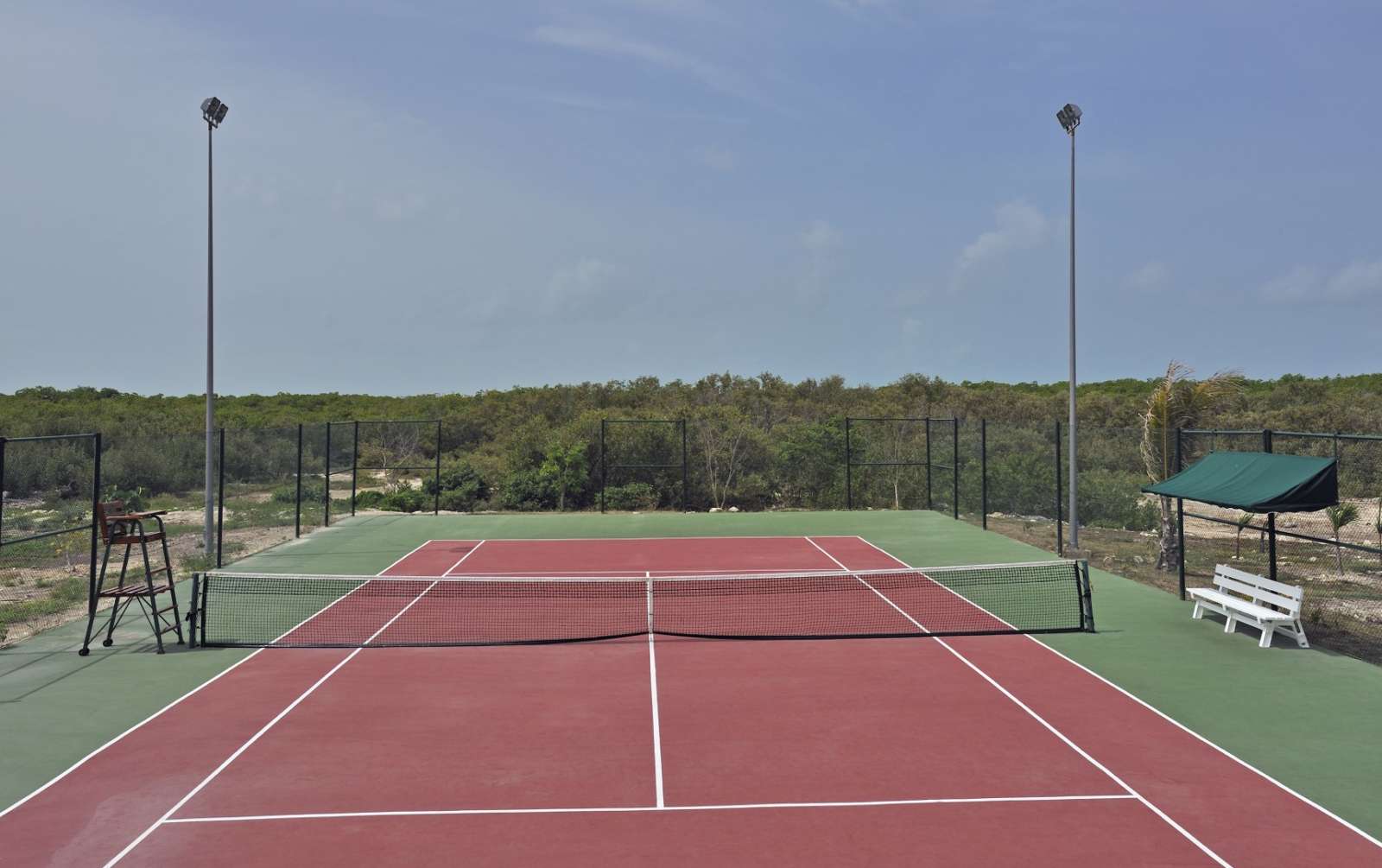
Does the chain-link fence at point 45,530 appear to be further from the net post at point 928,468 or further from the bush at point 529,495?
the net post at point 928,468

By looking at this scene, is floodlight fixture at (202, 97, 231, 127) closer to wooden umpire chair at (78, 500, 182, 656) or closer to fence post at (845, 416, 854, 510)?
wooden umpire chair at (78, 500, 182, 656)

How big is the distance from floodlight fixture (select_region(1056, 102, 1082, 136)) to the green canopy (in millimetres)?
8077

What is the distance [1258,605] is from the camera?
12891 millimetres

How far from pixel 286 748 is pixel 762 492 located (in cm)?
2168

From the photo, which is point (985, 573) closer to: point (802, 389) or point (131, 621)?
point (131, 621)

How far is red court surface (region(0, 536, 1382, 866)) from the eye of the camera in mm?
6527

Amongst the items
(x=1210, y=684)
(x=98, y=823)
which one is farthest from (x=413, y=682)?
(x=1210, y=684)

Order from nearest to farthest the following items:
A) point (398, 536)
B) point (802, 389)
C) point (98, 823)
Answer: point (98, 823) → point (398, 536) → point (802, 389)

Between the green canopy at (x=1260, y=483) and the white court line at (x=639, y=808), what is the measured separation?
19.1 feet

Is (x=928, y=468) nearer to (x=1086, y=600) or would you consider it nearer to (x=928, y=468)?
(x=928, y=468)

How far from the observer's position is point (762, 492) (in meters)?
29.4

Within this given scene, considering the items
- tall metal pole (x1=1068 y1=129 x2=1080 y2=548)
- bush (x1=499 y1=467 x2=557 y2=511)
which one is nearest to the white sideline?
tall metal pole (x1=1068 y1=129 x2=1080 y2=548)

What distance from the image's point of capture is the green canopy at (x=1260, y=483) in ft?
37.9

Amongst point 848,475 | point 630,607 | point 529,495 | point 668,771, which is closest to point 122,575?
point 630,607
